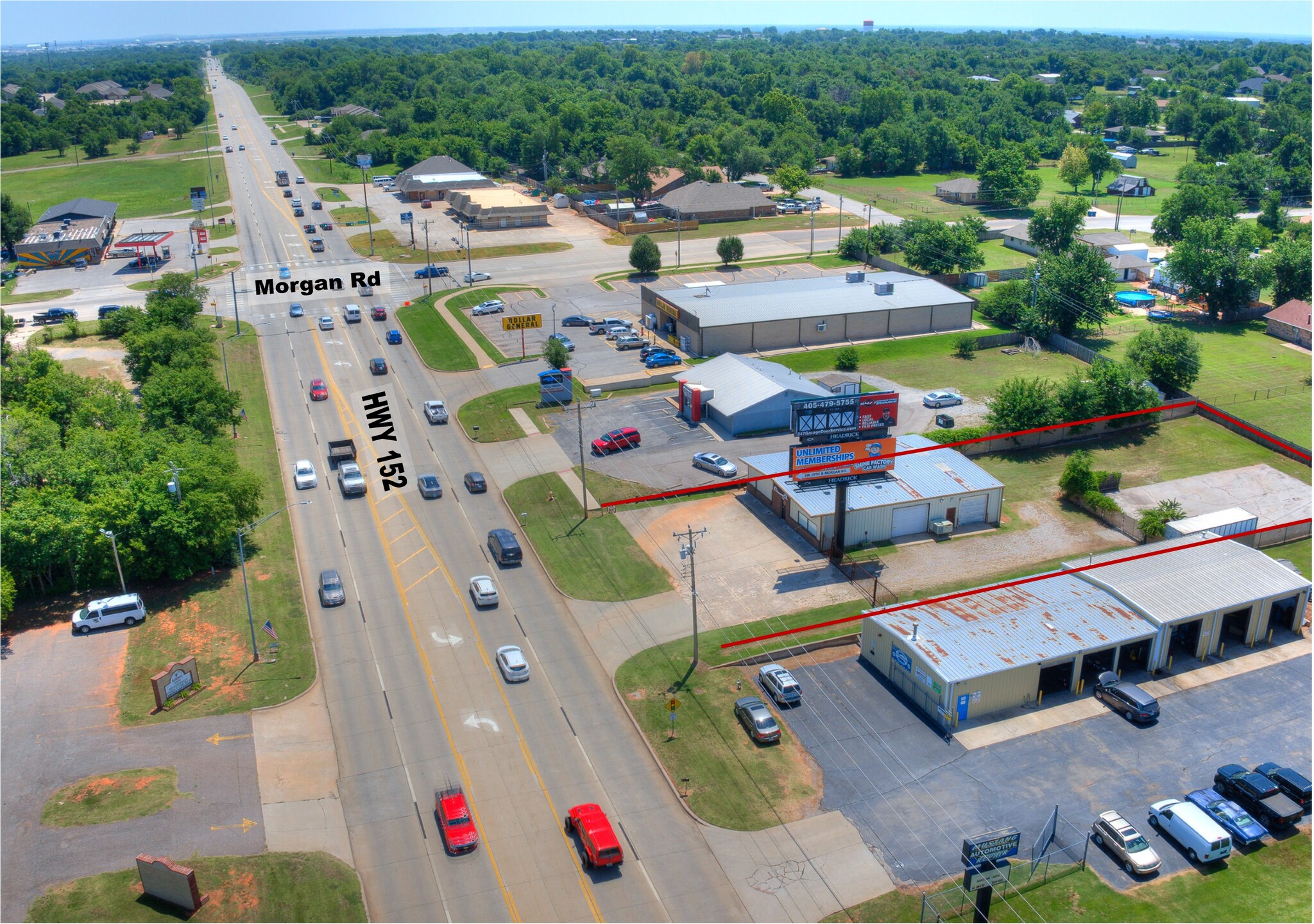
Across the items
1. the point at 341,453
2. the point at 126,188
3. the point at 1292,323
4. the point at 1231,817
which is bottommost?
the point at 1231,817

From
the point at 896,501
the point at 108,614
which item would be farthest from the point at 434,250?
the point at 896,501

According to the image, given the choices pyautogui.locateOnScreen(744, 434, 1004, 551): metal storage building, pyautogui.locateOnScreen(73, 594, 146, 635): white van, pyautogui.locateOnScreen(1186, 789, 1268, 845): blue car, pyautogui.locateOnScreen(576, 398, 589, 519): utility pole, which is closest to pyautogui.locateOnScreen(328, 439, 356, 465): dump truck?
pyautogui.locateOnScreen(576, 398, 589, 519): utility pole

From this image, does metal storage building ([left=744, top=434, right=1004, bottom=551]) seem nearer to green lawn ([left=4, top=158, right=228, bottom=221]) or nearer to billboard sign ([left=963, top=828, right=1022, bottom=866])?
billboard sign ([left=963, top=828, right=1022, bottom=866])

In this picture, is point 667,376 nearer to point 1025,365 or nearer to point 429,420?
point 429,420

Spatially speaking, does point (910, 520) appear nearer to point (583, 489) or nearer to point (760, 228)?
point (583, 489)

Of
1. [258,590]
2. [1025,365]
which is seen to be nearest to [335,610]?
[258,590]

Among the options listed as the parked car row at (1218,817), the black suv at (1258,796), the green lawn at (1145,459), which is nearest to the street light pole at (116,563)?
the parked car row at (1218,817)
